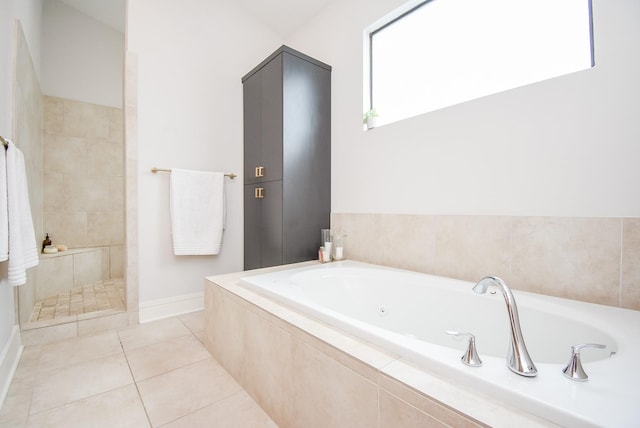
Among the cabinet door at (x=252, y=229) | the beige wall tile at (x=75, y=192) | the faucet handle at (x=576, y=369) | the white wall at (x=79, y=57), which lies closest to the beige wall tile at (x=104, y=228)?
the beige wall tile at (x=75, y=192)

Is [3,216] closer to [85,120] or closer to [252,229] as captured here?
[252,229]

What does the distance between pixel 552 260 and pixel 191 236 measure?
234cm

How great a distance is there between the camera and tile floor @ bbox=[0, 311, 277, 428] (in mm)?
1105

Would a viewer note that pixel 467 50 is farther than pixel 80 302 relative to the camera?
No

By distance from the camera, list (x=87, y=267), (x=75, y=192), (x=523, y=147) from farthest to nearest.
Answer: (x=75, y=192) → (x=87, y=267) → (x=523, y=147)

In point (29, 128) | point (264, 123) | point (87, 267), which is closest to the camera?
point (29, 128)

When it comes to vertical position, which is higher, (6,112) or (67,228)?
(6,112)

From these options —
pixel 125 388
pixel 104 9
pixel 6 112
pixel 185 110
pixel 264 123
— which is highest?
pixel 104 9

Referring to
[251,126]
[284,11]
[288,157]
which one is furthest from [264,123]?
[284,11]

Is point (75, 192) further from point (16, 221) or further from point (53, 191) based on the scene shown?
point (16, 221)

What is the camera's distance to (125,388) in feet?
4.25

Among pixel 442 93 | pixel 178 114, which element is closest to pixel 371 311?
pixel 442 93

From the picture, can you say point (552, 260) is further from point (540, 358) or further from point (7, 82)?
point (7, 82)

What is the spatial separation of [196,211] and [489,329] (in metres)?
2.13
